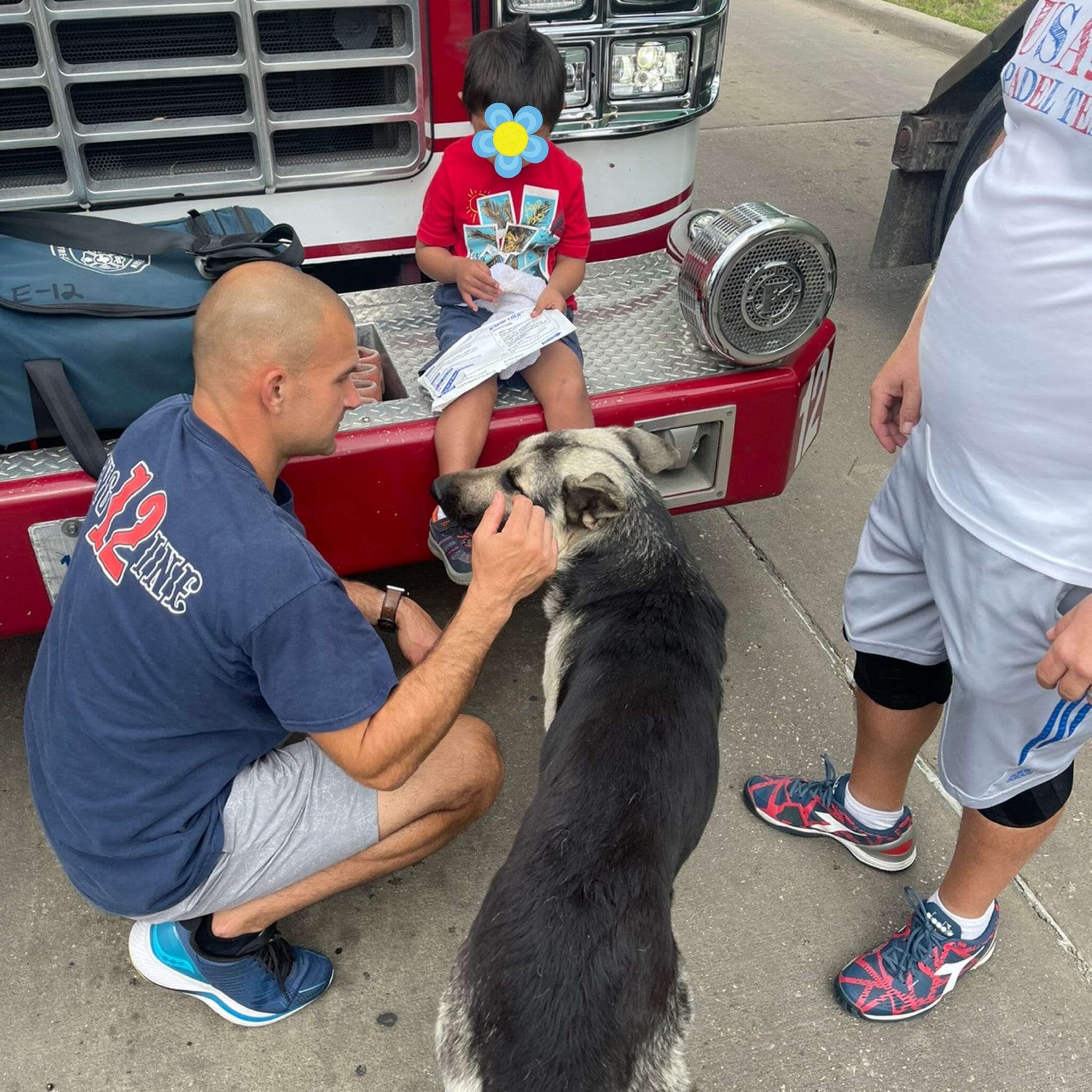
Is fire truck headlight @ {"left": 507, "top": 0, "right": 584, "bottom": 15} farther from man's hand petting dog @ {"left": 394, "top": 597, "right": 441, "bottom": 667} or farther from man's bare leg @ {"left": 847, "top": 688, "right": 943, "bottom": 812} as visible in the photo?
man's bare leg @ {"left": 847, "top": 688, "right": 943, "bottom": 812}

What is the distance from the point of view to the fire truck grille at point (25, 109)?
280 cm

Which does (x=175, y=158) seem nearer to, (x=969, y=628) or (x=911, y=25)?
(x=969, y=628)

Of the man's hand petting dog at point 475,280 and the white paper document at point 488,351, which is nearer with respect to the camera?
the white paper document at point 488,351

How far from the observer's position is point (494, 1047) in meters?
1.71

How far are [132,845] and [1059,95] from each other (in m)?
2.18

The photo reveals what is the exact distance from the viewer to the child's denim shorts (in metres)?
3.00

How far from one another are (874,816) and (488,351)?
1.63m

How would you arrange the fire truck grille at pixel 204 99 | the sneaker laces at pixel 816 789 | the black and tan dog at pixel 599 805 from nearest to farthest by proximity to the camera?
the black and tan dog at pixel 599 805
the fire truck grille at pixel 204 99
the sneaker laces at pixel 816 789

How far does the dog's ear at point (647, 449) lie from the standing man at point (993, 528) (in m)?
0.58

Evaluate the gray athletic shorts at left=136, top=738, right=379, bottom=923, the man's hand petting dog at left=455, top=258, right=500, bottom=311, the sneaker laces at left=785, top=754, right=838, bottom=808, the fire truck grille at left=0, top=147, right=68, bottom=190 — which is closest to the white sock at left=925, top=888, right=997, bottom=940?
the sneaker laces at left=785, top=754, right=838, bottom=808

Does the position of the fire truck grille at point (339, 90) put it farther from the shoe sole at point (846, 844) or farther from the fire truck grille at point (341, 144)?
the shoe sole at point (846, 844)

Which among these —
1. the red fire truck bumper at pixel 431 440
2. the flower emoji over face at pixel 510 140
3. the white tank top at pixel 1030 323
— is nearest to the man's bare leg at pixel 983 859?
the white tank top at pixel 1030 323

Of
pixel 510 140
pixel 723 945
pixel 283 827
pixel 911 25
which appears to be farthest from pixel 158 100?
pixel 911 25

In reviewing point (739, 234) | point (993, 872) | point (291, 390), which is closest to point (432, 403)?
point (291, 390)
